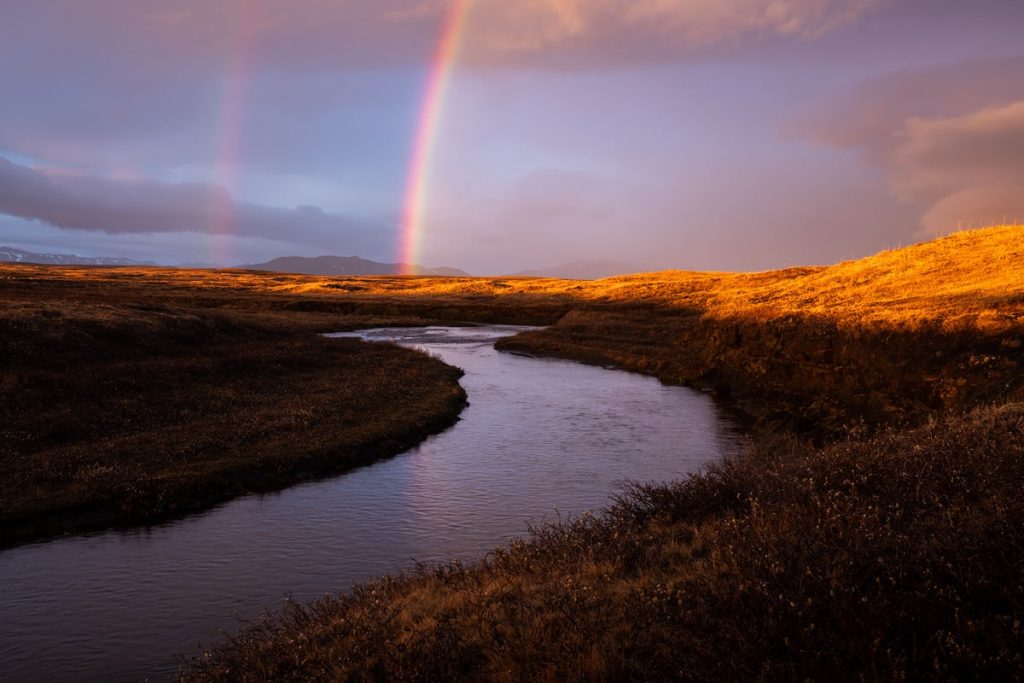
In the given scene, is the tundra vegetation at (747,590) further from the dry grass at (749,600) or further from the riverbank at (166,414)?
the riverbank at (166,414)

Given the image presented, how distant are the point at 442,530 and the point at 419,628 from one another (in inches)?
336

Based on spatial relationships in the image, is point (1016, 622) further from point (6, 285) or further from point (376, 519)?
point (6, 285)

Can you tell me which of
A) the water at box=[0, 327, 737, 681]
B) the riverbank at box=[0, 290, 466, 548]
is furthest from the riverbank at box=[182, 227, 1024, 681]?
the riverbank at box=[0, 290, 466, 548]

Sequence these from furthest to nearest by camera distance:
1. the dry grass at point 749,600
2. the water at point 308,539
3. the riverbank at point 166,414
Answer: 1. the riverbank at point 166,414
2. the water at point 308,539
3. the dry grass at point 749,600

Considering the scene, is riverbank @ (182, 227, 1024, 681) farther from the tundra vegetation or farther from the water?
the water


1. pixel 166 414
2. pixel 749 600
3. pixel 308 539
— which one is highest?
pixel 749 600

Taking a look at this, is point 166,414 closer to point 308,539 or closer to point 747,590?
point 308,539

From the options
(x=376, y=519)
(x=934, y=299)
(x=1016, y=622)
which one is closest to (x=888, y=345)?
(x=934, y=299)

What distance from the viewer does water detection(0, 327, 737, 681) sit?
11.8m

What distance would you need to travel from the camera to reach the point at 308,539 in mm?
16391

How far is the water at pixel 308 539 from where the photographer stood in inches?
464

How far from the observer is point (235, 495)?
1947 cm

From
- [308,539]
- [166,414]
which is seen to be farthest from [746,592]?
[166,414]

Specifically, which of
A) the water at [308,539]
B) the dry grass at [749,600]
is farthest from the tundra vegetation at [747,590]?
the water at [308,539]
